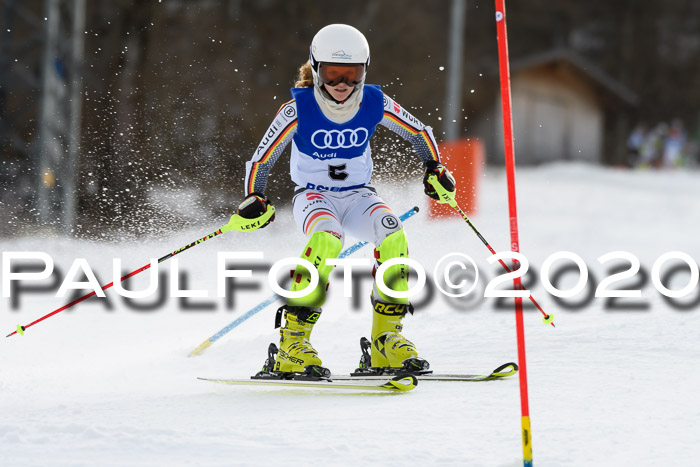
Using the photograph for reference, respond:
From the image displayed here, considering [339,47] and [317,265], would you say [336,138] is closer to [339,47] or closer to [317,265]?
[339,47]

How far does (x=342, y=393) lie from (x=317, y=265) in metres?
0.59

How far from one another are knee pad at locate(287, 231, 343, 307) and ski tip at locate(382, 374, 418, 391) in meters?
0.58

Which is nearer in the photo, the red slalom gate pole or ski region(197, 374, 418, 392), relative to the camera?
the red slalom gate pole

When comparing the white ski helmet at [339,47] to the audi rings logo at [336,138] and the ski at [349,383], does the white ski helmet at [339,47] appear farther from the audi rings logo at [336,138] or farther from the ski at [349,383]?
the ski at [349,383]

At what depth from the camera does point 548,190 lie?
17547mm

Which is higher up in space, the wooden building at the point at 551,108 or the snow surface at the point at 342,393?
the wooden building at the point at 551,108

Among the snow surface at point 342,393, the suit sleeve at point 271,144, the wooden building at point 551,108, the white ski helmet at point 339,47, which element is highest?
the wooden building at point 551,108

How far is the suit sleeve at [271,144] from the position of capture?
423 centimetres

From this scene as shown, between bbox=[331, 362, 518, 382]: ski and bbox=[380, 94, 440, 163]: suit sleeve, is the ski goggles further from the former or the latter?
bbox=[331, 362, 518, 382]: ski

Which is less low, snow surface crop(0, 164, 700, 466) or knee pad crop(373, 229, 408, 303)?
knee pad crop(373, 229, 408, 303)

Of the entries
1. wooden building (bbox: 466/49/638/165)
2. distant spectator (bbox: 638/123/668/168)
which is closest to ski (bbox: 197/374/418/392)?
wooden building (bbox: 466/49/638/165)

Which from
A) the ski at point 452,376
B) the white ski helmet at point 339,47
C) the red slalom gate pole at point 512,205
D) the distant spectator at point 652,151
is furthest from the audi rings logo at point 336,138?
the distant spectator at point 652,151

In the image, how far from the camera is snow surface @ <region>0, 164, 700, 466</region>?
2922 millimetres

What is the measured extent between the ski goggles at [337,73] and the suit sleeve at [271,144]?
0.77 ft
